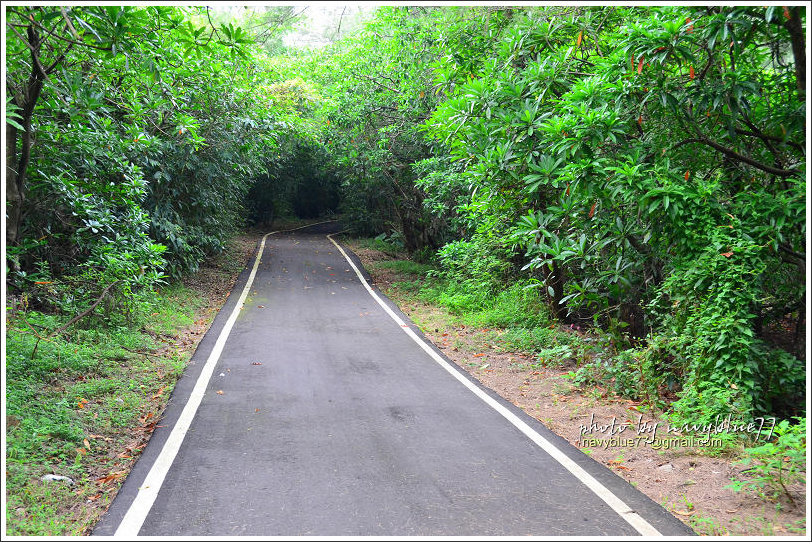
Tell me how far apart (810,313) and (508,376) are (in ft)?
15.1

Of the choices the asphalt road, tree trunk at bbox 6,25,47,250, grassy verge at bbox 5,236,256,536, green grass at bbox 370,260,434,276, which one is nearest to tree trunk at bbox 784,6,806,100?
the asphalt road

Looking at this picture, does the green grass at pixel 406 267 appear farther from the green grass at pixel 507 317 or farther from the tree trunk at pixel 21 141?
the tree trunk at pixel 21 141

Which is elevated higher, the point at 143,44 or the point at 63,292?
the point at 143,44

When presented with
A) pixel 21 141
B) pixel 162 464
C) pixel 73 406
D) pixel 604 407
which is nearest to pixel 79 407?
pixel 73 406

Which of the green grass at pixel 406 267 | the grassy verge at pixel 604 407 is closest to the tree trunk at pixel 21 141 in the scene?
the grassy verge at pixel 604 407

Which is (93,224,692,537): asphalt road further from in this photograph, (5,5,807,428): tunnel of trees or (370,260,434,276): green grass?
(370,260,434,276): green grass

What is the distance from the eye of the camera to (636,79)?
6148mm

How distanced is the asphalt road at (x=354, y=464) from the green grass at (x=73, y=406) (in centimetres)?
32

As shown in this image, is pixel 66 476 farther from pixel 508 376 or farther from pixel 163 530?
pixel 508 376

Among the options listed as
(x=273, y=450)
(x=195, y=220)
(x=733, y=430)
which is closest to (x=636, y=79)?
Result: (x=733, y=430)

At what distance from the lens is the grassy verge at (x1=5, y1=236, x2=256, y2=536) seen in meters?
4.23

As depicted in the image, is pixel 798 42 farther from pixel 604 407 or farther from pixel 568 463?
pixel 568 463

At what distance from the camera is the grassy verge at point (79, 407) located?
423 centimetres

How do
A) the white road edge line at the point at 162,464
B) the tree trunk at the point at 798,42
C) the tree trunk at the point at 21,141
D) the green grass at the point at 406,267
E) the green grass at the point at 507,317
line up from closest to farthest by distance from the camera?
the white road edge line at the point at 162,464 → the tree trunk at the point at 798,42 → the tree trunk at the point at 21,141 → the green grass at the point at 507,317 → the green grass at the point at 406,267
